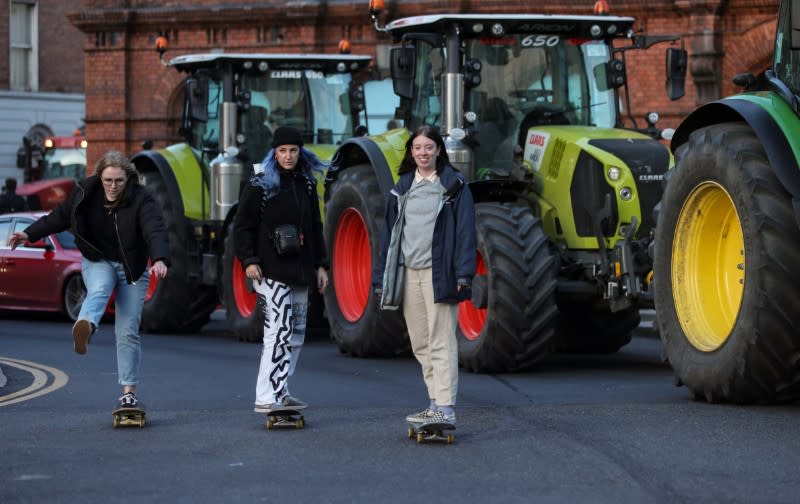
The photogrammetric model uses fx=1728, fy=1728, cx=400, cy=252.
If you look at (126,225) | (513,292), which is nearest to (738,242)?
(513,292)

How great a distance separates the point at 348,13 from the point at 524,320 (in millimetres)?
20248

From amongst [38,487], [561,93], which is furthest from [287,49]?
[38,487]

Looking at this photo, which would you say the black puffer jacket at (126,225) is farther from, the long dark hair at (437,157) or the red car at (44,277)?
the red car at (44,277)

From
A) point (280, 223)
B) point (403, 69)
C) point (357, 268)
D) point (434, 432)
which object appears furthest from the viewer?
point (357, 268)

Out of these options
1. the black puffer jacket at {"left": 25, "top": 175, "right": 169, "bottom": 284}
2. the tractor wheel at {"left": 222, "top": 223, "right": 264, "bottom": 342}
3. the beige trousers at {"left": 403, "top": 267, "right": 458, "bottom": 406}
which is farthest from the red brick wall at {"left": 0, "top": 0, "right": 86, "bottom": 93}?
the beige trousers at {"left": 403, "top": 267, "right": 458, "bottom": 406}

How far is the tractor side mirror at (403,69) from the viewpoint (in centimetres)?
1473

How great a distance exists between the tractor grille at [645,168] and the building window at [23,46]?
46335 mm

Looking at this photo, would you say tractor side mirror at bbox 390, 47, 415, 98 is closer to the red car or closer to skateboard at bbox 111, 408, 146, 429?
skateboard at bbox 111, 408, 146, 429

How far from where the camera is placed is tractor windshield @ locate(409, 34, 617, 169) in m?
15.0

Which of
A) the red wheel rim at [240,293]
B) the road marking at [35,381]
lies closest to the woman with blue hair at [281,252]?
the road marking at [35,381]

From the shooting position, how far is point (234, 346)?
18.0 metres

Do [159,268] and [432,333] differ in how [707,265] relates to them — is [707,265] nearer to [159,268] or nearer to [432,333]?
[432,333]

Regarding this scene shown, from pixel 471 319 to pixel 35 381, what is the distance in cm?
356

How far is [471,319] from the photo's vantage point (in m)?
14.3
